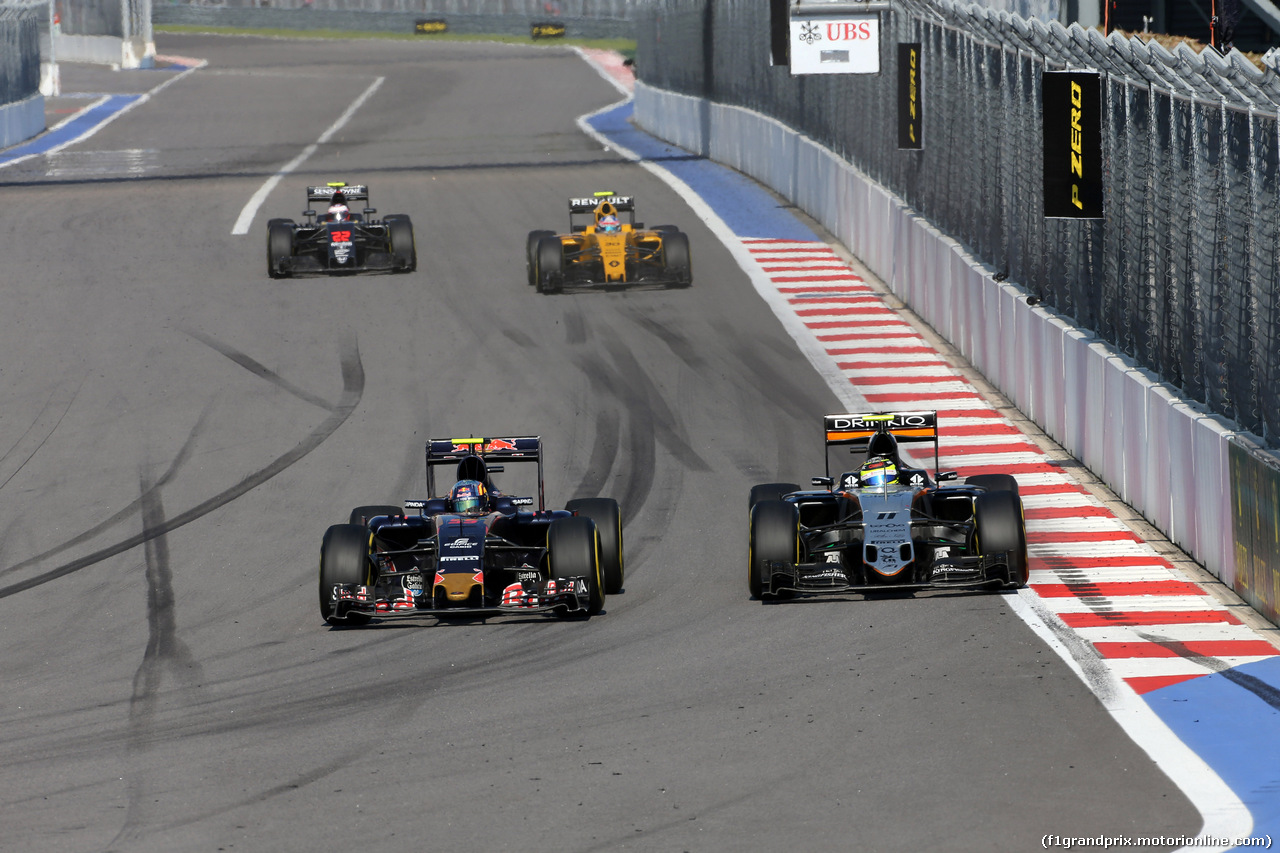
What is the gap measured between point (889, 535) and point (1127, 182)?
15.2 ft

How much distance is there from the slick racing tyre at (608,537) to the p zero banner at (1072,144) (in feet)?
16.9

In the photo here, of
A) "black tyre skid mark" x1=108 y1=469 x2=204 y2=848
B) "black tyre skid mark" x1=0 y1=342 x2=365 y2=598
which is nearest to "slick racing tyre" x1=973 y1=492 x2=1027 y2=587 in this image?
"black tyre skid mark" x1=108 y1=469 x2=204 y2=848

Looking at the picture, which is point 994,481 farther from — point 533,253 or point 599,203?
point 533,253

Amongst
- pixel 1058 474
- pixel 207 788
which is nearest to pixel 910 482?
pixel 1058 474

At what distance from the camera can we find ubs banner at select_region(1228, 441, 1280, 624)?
11.5 metres

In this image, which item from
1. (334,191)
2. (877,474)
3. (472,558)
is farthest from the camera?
(334,191)

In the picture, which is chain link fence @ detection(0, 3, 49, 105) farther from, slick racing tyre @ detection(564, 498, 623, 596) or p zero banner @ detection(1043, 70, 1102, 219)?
slick racing tyre @ detection(564, 498, 623, 596)

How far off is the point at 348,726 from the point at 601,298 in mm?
14518

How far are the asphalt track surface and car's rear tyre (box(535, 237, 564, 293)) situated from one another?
202 mm

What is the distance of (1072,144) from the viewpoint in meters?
16.0

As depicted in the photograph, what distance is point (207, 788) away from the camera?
30.1 feet

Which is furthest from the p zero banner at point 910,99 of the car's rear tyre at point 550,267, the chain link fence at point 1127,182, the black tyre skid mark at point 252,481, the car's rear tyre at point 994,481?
the car's rear tyre at point 994,481

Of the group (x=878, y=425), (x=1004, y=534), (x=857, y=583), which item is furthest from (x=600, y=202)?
(x=1004, y=534)

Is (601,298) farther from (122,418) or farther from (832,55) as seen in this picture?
(122,418)
